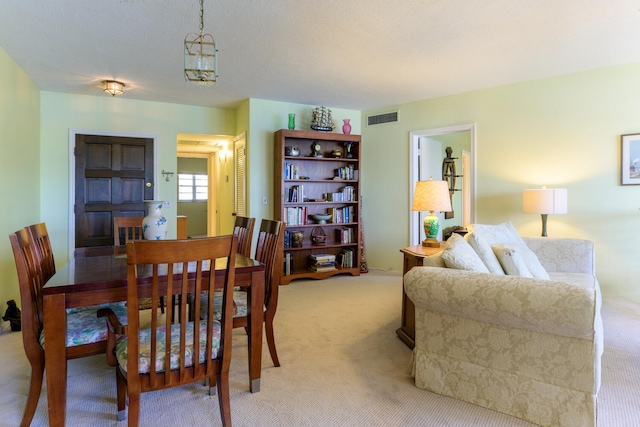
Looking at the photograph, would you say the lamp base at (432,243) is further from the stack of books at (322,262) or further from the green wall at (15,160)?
the green wall at (15,160)

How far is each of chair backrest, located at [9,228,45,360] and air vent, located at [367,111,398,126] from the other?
4.43m

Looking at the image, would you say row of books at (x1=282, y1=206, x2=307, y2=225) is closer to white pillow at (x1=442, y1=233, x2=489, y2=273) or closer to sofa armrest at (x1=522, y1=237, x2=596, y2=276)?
sofa armrest at (x1=522, y1=237, x2=596, y2=276)

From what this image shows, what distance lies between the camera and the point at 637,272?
142 inches

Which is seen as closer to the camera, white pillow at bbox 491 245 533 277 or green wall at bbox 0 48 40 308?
white pillow at bbox 491 245 533 277

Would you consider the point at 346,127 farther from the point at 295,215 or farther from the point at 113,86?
the point at 113,86

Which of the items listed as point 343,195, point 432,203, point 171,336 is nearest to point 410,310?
point 432,203

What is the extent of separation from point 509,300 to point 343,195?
3.58 metres

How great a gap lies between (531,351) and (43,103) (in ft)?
18.1

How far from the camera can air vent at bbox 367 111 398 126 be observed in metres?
5.12

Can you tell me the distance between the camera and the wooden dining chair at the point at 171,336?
1.40 metres

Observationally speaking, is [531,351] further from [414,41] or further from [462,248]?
[414,41]

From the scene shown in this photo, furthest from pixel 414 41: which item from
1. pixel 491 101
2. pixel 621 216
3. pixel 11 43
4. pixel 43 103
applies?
pixel 43 103

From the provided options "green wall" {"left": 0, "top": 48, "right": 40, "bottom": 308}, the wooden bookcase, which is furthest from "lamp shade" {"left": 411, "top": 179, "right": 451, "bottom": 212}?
"green wall" {"left": 0, "top": 48, "right": 40, "bottom": 308}

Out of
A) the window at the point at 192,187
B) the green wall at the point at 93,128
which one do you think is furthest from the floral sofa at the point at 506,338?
the window at the point at 192,187
